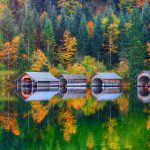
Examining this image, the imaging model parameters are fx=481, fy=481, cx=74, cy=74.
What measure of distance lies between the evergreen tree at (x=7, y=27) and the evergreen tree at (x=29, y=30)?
2799 millimetres

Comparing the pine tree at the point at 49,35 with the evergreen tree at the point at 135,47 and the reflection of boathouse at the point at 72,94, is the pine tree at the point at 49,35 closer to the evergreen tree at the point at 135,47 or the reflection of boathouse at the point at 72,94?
the evergreen tree at the point at 135,47

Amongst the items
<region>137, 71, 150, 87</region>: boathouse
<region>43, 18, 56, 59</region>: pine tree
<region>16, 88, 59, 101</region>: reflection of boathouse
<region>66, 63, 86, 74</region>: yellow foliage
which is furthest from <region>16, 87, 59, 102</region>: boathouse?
<region>43, 18, 56, 59</region>: pine tree

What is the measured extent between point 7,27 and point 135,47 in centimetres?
2964

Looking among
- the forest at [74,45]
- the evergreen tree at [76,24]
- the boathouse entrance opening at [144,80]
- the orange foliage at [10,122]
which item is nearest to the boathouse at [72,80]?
the forest at [74,45]

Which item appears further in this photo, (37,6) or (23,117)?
(37,6)

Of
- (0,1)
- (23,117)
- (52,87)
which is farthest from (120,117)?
(0,1)

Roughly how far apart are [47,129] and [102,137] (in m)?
4.80

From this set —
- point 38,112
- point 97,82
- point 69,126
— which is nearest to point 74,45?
point 97,82

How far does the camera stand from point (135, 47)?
99.2 metres

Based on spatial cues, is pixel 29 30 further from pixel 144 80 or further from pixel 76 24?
pixel 144 80

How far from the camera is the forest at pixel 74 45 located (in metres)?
99.7

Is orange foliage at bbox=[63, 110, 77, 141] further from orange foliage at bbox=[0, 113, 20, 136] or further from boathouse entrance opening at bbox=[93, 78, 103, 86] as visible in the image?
boathouse entrance opening at bbox=[93, 78, 103, 86]

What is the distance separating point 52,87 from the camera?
92.2m

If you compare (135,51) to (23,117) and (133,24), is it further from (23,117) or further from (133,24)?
(23,117)
